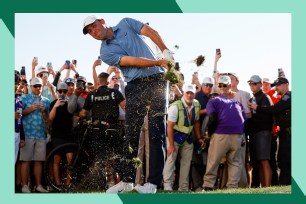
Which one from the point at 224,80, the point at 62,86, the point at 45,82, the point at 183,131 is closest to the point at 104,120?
the point at 62,86

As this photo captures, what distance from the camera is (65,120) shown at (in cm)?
1150

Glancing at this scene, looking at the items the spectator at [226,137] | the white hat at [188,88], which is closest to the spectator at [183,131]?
the white hat at [188,88]

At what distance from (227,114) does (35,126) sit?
3.26 m

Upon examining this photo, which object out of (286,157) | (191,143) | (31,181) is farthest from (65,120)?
(286,157)

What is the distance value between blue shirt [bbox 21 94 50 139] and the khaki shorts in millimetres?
92

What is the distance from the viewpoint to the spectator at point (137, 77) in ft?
28.7

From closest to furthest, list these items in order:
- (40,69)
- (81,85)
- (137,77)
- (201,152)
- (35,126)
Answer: (137,77)
(35,126)
(201,152)
(81,85)
(40,69)

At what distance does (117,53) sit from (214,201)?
7.84 feet

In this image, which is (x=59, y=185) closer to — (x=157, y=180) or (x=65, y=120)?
(x=65, y=120)

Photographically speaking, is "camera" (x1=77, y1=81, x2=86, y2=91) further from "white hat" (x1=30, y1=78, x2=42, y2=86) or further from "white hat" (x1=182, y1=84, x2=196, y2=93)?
"white hat" (x1=182, y1=84, x2=196, y2=93)

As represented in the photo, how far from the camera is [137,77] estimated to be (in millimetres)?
8938

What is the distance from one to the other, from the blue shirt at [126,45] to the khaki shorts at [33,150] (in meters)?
2.83

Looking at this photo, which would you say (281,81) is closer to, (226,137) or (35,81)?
(226,137)

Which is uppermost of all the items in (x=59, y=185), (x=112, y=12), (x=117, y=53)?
(x=112, y=12)
